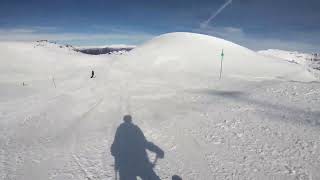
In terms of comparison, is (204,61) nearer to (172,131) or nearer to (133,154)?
(172,131)

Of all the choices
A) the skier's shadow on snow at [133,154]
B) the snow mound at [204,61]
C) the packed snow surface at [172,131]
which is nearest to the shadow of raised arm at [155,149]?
the skier's shadow on snow at [133,154]

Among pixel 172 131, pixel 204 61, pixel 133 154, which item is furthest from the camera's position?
pixel 204 61

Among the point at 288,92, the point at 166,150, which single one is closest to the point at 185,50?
the point at 288,92

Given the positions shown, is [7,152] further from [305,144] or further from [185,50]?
[185,50]

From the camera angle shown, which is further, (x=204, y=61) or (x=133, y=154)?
(x=204, y=61)

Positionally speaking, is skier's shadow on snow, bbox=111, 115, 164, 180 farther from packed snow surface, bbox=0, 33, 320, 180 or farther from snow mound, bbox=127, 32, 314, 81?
snow mound, bbox=127, 32, 314, 81

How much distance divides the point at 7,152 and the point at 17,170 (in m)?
1.74

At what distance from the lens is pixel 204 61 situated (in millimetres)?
43594

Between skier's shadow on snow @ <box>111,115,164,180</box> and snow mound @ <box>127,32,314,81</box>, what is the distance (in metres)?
22.0

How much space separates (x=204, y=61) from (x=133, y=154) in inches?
1399

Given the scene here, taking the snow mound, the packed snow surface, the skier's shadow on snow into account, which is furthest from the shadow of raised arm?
the snow mound

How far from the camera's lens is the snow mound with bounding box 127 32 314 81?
35719 mm

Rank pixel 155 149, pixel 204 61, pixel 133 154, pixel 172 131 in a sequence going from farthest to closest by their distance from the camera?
pixel 204 61 → pixel 172 131 → pixel 155 149 → pixel 133 154

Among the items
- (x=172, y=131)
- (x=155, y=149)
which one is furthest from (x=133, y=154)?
(x=172, y=131)
